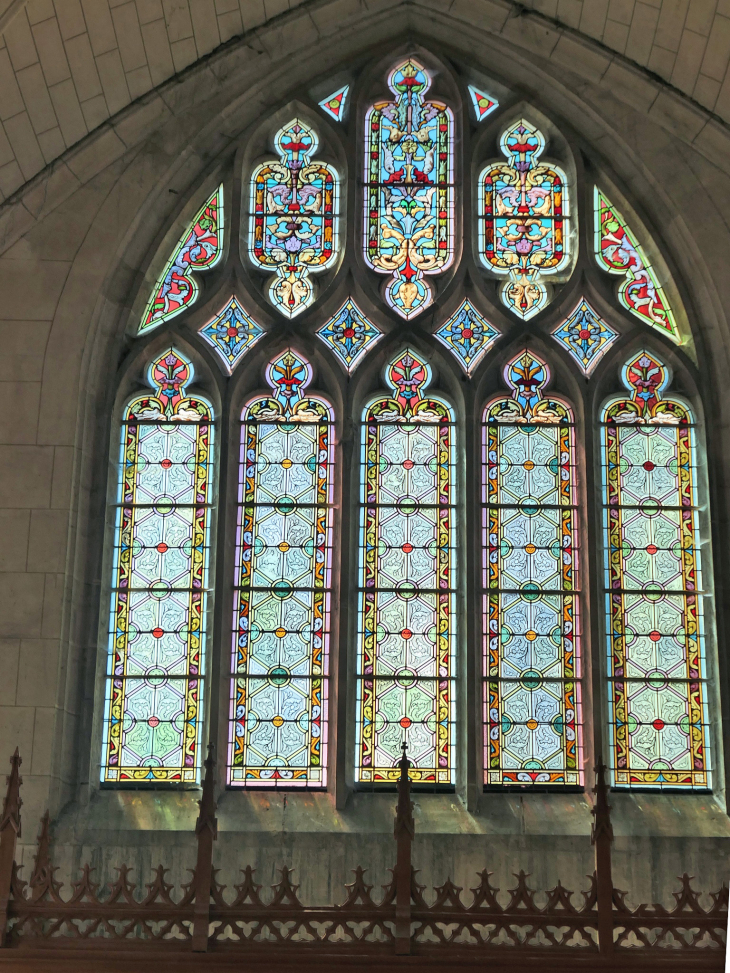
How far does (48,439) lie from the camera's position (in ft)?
29.1

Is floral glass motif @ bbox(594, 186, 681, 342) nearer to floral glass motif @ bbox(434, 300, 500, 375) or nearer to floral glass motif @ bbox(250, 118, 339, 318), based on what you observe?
floral glass motif @ bbox(434, 300, 500, 375)

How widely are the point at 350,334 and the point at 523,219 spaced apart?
1511 mm

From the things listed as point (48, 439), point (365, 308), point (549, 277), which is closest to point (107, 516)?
point (48, 439)

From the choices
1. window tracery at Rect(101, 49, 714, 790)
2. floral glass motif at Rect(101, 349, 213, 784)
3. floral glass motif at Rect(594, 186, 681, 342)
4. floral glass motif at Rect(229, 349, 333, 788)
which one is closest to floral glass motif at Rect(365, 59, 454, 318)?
window tracery at Rect(101, 49, 714, 790)

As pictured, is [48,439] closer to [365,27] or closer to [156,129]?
[156,129]

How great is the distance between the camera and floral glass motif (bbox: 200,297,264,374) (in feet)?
31.1

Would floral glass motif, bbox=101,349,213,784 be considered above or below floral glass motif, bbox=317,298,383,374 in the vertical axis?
below

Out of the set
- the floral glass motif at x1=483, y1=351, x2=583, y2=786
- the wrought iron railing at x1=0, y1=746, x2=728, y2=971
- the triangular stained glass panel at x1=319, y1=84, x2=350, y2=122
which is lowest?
the wrought iron railing at x1=0, y1=746, x2=728, y2=971

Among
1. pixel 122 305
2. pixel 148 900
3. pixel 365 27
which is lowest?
pixel 148 900

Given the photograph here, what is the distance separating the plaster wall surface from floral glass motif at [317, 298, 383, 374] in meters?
1.32

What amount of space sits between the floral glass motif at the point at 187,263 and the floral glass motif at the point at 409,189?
1058 mm

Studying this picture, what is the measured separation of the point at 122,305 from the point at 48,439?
3.70ft

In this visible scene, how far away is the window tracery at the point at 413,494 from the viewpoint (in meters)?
8.66

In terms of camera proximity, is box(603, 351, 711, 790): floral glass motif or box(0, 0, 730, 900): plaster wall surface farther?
box(603, 351, 711, 790): floral glass motif
